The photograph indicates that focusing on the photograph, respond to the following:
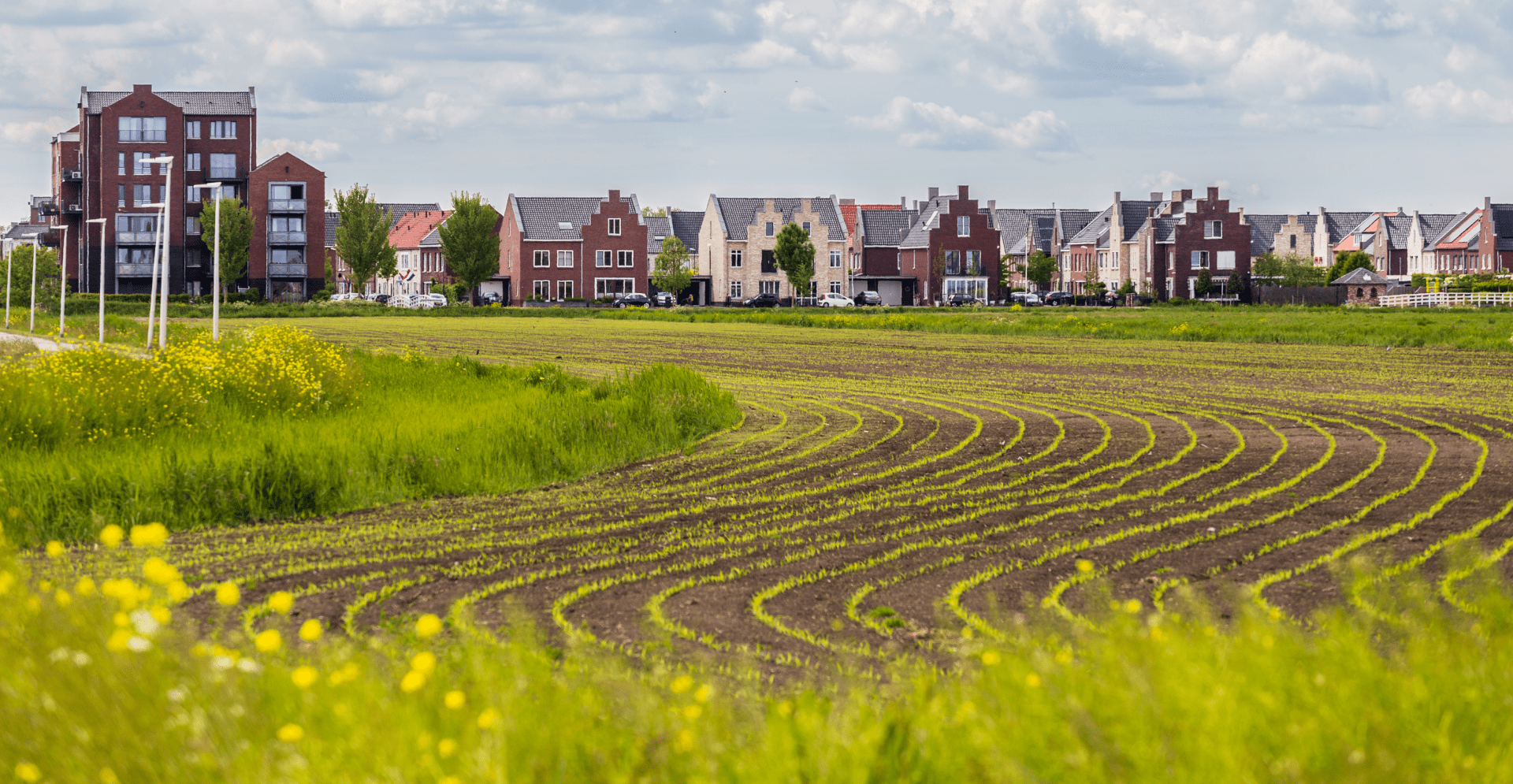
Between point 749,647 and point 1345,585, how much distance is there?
3.53 metres

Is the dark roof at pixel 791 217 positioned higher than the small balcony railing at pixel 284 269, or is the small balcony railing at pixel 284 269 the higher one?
the dark roof at pixel 791 217

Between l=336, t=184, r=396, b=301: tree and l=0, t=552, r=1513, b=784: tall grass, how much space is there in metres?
103

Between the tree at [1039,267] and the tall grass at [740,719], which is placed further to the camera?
the tree at [1039,267]

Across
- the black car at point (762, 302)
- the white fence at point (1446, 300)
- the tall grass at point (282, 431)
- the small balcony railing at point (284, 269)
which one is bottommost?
the tall grass at point (282, 431)

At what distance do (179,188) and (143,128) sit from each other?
287 inches

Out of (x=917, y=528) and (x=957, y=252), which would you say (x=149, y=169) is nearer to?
(x=957, y=252)

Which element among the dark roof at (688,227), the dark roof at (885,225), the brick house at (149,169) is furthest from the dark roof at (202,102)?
the dark roof at (885,225)

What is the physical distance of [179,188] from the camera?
9756 cm

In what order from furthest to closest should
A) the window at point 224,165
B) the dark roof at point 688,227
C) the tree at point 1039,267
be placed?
the dark roof at point 688,227, the tree at point 1039,267, the window at point 224,165

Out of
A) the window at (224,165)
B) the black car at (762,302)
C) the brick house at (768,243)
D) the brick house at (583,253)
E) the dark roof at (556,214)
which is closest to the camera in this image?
the black car at (762,302)

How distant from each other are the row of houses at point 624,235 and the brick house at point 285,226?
13 cm

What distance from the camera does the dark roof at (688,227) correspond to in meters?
118

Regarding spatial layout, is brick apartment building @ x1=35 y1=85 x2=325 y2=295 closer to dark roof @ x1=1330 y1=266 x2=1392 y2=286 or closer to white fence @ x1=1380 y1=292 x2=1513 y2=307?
white fence @ x1=1380 y1=292 x2=1513 y2=307

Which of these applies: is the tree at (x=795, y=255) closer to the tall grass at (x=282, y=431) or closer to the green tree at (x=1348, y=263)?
the green tree at (x=1348, y=263)
